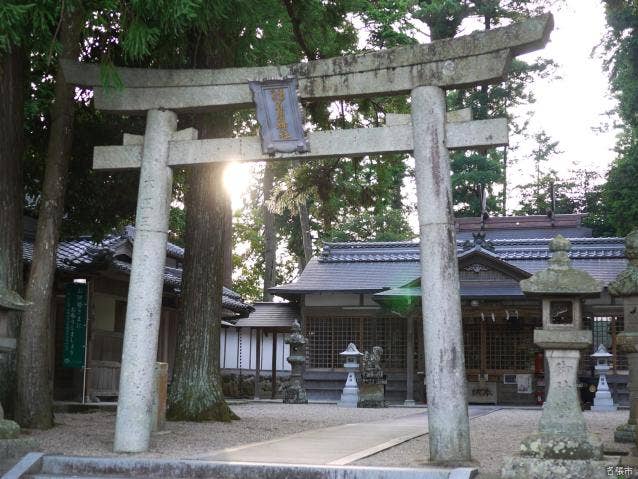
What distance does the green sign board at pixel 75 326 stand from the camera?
16.4m

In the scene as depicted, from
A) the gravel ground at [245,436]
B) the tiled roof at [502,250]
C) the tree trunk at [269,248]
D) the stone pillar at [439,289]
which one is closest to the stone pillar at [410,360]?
the tiled roof at [502,250]

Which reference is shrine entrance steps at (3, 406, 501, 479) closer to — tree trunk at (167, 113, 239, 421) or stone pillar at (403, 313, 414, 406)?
tree trunk at (167, 113, 239, 421)

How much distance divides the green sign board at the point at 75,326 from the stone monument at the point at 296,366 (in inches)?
300

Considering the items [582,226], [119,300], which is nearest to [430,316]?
[119,300]

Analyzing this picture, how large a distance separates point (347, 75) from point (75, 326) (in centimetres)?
985

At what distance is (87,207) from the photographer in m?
14.6

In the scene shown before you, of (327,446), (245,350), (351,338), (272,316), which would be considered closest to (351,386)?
(351,338)

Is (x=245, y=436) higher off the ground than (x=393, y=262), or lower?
lower

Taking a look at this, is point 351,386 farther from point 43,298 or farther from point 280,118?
point 280,118

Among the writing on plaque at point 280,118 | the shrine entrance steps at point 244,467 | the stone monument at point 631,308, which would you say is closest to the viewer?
the shrine entrance steps at point 244,467

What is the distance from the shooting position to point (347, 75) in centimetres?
895

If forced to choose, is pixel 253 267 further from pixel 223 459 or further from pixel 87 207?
pixel 223 459

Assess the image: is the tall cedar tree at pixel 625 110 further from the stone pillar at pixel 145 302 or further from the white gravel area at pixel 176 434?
the stone pillar at pixel 145 302

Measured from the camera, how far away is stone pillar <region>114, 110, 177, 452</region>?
28.4ft
